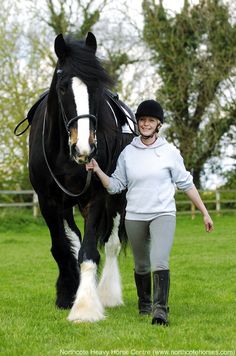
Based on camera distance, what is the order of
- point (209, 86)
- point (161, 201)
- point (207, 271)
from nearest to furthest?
1. point (161, 201)
2. point (207, 271)
3. point (209, 86)

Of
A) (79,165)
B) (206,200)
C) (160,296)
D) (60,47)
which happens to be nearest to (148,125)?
(79,165)

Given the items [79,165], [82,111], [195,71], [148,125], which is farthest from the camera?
[195,71]

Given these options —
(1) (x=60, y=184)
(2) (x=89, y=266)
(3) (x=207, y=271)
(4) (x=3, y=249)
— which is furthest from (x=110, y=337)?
(4) (x=3, y=249)

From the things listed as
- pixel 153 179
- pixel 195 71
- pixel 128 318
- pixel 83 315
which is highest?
pixel 195 71

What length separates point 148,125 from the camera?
5.64 meters

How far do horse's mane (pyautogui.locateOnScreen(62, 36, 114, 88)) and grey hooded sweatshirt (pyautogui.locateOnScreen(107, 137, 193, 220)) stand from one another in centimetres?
66

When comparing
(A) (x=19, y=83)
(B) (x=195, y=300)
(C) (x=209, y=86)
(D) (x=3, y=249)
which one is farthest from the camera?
(C) (x=209, y=86)

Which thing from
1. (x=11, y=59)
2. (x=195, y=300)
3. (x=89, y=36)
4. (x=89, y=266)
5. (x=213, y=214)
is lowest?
(x=213, y=214)

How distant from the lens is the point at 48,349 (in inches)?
178

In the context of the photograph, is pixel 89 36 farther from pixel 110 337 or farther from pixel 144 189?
pixel 110 337

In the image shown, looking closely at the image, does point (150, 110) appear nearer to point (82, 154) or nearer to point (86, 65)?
point (86, 65)

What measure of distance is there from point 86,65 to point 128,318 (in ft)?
7.52

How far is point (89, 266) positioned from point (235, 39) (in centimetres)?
2602

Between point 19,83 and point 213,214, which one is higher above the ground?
point 19,83
